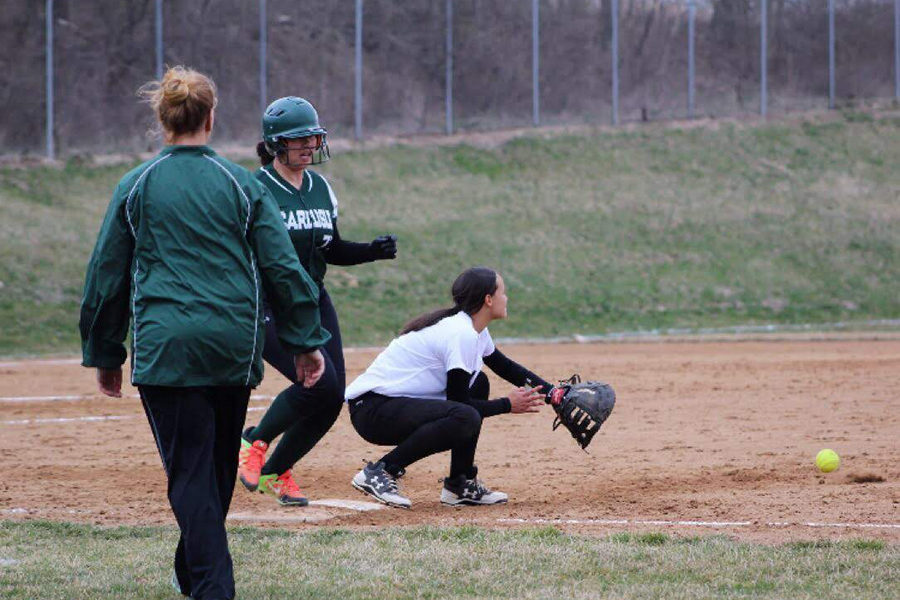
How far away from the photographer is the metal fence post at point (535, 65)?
27953 millimetres

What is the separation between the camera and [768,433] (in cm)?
839

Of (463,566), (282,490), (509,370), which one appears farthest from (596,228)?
(463,566)

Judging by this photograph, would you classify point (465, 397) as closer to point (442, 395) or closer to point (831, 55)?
point (442, 395)

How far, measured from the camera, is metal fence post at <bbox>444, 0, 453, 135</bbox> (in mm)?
27000

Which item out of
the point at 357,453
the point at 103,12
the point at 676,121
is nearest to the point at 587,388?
the point at 357,453

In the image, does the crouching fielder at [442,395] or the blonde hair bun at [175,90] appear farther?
the crouching fielder at [442,395]

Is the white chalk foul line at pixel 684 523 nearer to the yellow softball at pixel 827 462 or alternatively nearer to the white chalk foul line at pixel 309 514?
the white chalk foul line at pixel 309 514

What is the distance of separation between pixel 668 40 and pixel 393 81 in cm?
729

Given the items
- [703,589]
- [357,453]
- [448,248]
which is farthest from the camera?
[448,248]

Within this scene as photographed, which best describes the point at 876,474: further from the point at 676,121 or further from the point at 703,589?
the point at 676,121

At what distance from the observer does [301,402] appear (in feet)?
19.3

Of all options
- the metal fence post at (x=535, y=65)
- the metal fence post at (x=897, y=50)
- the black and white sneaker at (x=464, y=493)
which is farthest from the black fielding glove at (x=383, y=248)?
the metal fence post at (x=897, y=50)

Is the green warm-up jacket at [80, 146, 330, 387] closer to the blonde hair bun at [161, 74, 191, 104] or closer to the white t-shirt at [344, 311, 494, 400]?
the blonde hair bun at [161, 74, 191, 104]

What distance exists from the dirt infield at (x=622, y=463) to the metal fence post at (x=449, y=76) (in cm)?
1587
